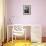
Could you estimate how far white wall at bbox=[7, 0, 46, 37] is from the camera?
2414 millimetres

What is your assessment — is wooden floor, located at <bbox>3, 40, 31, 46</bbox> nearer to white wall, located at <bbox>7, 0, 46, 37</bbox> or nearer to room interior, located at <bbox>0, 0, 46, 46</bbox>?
room interior, located at <bbox>0, 0, 46, 46</bbox>

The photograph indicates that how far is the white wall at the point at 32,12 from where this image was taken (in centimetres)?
241

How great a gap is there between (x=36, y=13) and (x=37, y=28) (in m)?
0.28

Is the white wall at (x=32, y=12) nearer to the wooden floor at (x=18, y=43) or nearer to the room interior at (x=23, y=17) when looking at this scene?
the room interior at (x=23, y=17)

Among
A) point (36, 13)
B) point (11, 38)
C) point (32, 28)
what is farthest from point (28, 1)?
point (11, 38)

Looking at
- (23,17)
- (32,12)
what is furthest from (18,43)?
(32,12)

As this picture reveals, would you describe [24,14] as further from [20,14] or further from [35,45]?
[35,45]

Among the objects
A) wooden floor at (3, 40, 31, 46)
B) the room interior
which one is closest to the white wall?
the room interior

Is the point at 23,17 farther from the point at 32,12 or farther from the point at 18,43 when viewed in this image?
the point at 18,43

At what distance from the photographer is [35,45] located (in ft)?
7.48

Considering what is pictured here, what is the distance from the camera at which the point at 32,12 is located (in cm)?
242

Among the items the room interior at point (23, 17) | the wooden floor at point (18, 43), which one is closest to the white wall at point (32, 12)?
the room interior at point (23, 17)

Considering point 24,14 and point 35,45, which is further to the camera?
point 24,14

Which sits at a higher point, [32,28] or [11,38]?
[32,28]
